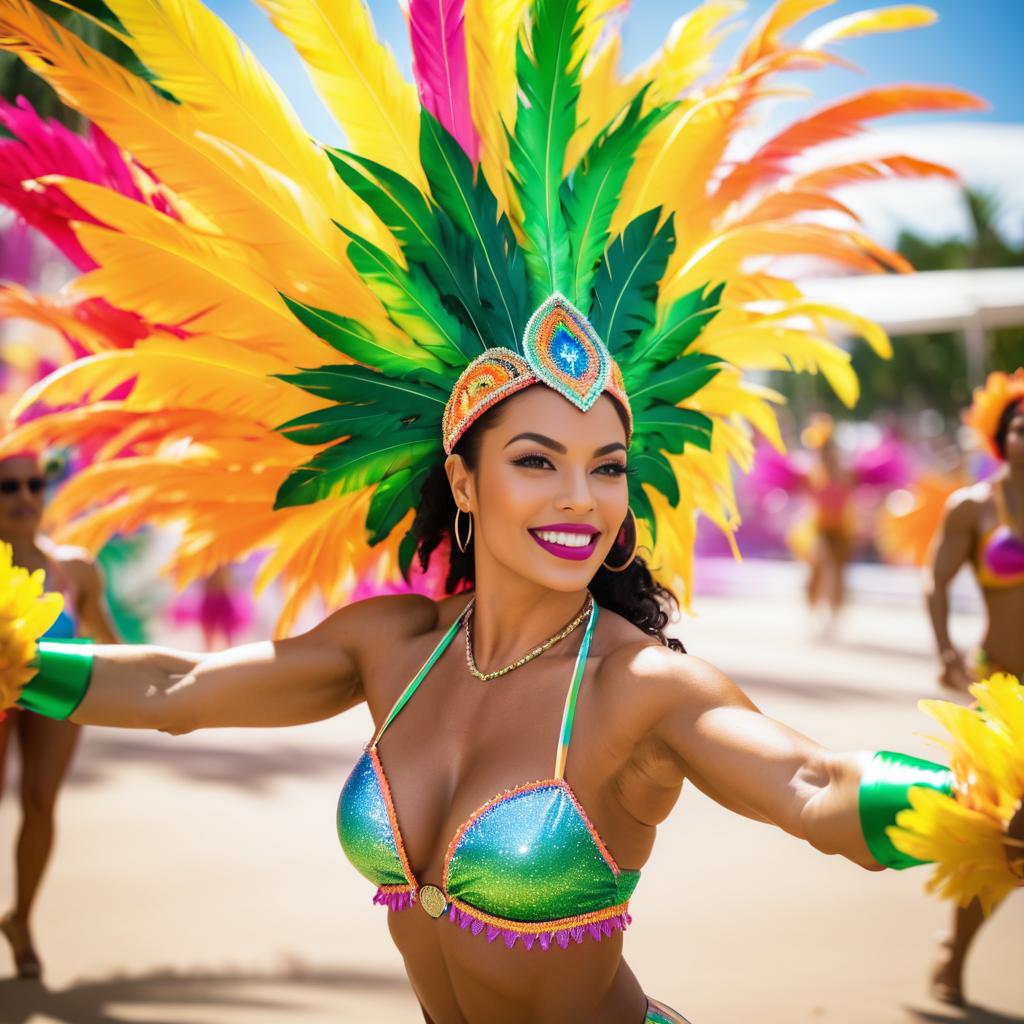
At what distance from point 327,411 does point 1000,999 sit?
3.15 meters

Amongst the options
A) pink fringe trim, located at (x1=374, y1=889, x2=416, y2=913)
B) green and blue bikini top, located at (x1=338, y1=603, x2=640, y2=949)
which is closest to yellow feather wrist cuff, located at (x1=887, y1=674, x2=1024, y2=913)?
green and blue bikini top, located at (x1=338, y1=603, x2=640, y2=949)

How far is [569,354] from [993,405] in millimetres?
3119

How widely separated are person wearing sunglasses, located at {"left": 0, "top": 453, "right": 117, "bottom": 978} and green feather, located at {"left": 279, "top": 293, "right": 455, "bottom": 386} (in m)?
2.38

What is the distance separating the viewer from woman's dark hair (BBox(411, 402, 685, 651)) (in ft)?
8.50

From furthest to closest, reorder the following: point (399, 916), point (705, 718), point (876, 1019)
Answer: point (876, 1019), point (399, 916), point (705, 718)

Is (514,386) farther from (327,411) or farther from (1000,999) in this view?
(1000,999)

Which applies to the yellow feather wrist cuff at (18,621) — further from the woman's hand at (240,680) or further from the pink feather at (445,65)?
the pink feather at (445,65)

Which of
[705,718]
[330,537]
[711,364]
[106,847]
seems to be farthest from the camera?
[106,847]

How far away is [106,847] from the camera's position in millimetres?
6148

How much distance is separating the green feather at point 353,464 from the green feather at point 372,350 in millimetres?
132

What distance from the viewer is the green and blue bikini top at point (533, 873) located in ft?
7.06

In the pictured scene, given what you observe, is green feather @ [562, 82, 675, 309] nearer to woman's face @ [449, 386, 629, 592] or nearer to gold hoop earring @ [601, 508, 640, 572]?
woman's face @ [449, 386, 629, 592]

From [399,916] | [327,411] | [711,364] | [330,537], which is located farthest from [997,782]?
[330,537]

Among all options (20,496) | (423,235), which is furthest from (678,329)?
(20,496)
